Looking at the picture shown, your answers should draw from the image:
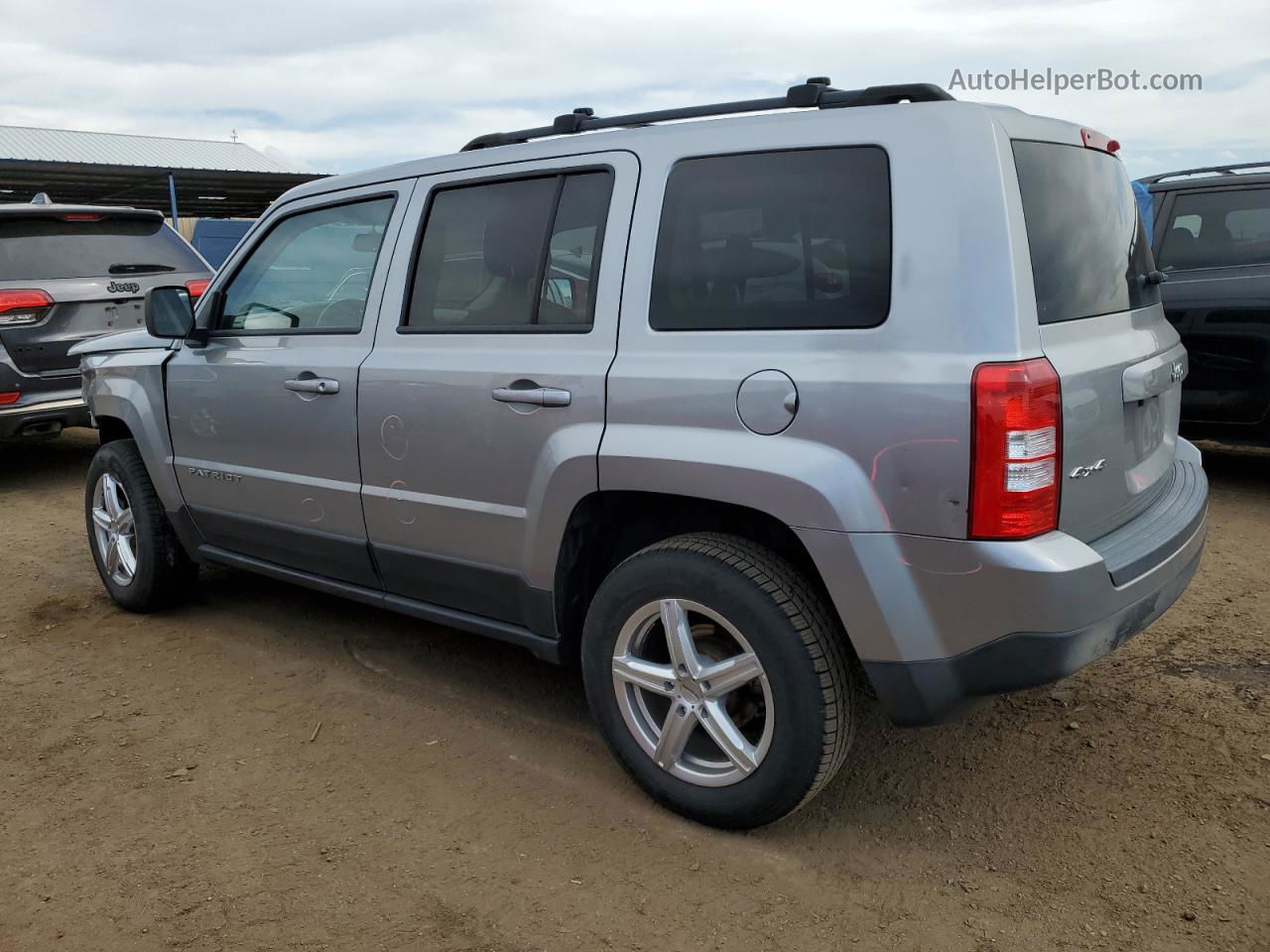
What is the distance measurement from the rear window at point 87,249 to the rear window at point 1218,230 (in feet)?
21.3

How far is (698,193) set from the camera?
9.02 feet

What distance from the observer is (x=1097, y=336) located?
257cm

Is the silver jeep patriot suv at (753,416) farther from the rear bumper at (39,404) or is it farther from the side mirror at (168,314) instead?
the rear bumper at (39,404)

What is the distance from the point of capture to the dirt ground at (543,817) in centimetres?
242

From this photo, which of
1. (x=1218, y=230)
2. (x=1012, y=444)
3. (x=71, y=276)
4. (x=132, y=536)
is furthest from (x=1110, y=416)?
(x=71, y=276)

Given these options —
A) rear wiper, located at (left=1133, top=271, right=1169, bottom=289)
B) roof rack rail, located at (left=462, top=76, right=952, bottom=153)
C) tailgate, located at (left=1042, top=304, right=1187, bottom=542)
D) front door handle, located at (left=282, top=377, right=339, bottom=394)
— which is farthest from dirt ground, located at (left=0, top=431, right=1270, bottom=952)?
roof rack rail, located at (left=462, top=76, right=952, bottom=153)

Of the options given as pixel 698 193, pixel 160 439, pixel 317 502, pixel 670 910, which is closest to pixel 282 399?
pixel 317 502

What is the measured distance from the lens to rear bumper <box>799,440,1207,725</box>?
7.47 ft

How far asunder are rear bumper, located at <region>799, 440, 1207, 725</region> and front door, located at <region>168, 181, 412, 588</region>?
1.80 meters

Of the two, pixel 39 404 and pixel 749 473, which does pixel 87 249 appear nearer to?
pixel 39 404

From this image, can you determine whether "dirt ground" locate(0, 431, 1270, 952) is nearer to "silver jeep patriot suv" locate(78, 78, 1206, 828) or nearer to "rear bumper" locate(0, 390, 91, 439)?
"silver jeep patriot suv" locate(78, 78, 1206, 828)

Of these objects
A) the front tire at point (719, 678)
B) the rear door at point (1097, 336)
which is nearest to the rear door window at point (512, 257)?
the front tire at point (719, 678)

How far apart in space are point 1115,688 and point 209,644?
350 centimetres

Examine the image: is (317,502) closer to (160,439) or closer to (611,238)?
(160,439)
